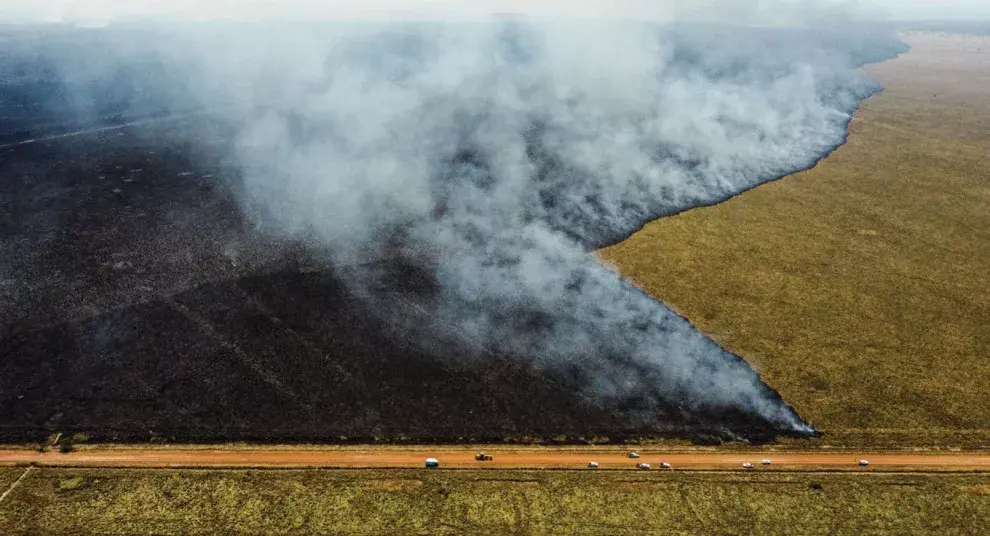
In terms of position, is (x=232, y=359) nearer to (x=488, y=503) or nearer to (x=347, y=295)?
(x=347, y=295)

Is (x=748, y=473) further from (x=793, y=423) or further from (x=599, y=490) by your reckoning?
(x=599, y=490)

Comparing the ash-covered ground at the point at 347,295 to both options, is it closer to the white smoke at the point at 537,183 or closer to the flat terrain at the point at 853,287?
the white smoke at the point at 537,183

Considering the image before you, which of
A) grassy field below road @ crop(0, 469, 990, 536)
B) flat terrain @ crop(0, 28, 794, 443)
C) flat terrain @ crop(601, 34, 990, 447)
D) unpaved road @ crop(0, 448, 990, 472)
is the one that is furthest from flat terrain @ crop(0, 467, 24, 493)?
flat terrain @ crop(601, 34, 990, 447)

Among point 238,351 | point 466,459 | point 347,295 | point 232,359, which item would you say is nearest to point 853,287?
point 466,459

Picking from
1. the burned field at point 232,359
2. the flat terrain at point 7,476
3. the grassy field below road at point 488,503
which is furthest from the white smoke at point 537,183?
the flat terrain at point 7,476

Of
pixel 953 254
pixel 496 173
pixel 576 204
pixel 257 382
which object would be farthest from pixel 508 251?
pixel 953 254

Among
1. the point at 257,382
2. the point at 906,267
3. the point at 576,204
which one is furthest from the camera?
the point at 576,204
